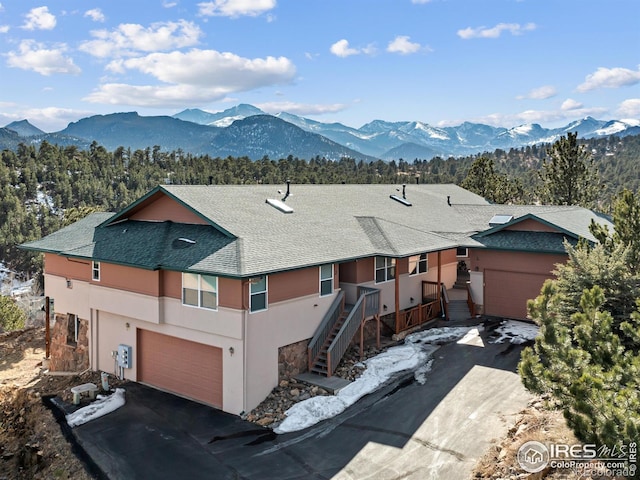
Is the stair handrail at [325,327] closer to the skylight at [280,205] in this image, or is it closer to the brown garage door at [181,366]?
the brown garage door at [181,366]

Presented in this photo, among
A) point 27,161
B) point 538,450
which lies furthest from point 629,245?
point 27,161

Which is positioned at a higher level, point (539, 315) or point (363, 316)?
point (539, 315)

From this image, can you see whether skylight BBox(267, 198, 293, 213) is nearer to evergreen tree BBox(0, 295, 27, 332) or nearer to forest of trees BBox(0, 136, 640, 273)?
evergreen tree BBox(0, 295, 27, 332)

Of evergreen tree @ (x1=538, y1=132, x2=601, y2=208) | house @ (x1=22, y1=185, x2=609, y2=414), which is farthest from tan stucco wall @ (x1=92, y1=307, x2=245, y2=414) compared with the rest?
evergreen tree @ (x1=538, y1=132, x2=601, y2=208)

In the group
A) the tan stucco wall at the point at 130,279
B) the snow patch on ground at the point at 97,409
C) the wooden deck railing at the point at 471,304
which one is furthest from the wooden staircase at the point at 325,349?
the wooden deck railing at the point at 471,304

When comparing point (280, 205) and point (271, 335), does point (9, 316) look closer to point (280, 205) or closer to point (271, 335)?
point (280, 205)

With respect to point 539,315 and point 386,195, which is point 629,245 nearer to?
point 539,315
